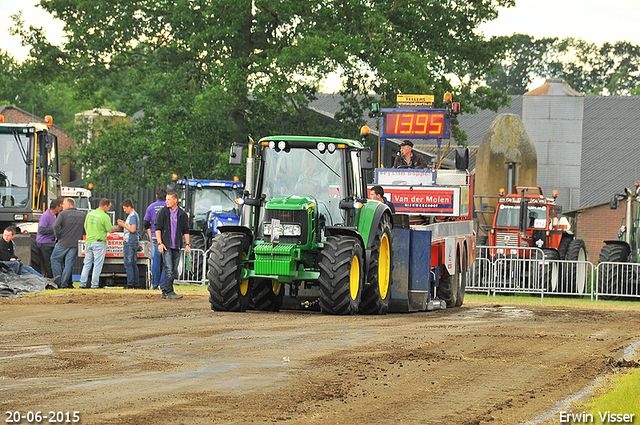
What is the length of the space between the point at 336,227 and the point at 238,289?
5.19 feet

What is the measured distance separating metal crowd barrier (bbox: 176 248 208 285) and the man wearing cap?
6.47 m

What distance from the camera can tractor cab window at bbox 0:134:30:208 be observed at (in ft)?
63.3

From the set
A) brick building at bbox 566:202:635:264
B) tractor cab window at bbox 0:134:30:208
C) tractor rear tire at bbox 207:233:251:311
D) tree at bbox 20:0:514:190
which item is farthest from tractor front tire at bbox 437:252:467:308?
brick building at bbox 566:202:635:264

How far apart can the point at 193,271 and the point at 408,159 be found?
7.11 m

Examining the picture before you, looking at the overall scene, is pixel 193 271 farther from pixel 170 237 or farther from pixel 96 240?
pixel 170 237

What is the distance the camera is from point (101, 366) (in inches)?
307

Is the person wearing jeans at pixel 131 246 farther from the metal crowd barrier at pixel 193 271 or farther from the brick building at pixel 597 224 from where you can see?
the brick building at pixel 597 224

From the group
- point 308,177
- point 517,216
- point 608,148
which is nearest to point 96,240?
point 308,177

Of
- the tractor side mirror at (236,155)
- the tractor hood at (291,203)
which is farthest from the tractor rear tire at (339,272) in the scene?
the tractor side mirror at (236,155)

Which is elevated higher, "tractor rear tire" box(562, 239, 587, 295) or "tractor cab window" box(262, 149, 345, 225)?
"tractor cab window" box(262, 149, 345, 225)

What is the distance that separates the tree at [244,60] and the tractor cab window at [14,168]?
9563 mm

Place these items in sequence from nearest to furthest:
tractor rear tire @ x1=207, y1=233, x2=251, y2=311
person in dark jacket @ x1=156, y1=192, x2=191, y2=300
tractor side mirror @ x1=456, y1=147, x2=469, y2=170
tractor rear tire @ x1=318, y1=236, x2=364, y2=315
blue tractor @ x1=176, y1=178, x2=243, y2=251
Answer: tractor rear tire @ x1=318, y1=236, x2=364, y2=315
tractor rear tire @ x1=207, y1=233, x2=251, y2=311
person in dark jacket @ x1=156, y1=192, x2=191, y2=300
tractor side mirror @ x1=456, y1=147, x2=469, y2=170
blue tractor @ x1=176, y1=178, x2=243, y2=251

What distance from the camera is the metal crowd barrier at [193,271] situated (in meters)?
21.7

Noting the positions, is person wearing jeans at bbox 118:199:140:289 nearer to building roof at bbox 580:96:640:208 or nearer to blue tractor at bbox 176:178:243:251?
blue tractor at bbox 176:178:243:251
